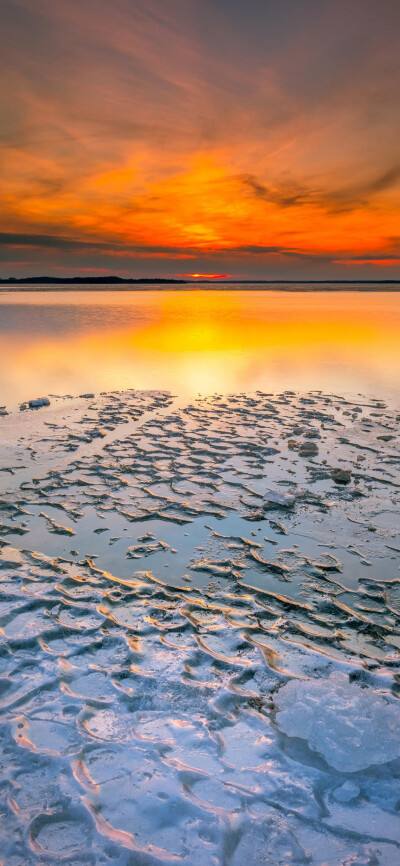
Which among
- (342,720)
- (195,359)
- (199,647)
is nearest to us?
(342,720)

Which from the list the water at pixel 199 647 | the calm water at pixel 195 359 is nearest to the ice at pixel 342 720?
the water at pixel 199 647

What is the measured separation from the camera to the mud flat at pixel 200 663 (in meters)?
2.96

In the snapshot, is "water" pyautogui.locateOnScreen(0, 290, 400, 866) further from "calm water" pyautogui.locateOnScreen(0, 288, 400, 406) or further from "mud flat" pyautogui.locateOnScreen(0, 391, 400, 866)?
"calm water" pyautogui.locateOnScreen(0, 288, 400, 406)

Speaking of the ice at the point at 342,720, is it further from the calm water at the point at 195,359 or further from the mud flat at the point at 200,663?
the calm water at the point at 195,359

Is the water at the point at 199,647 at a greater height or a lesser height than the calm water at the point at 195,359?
lesser

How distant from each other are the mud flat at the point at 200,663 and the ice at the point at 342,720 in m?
0.01

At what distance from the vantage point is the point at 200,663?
4277mm

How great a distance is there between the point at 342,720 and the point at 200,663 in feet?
3.93

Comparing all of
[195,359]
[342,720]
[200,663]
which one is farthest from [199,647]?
[195,359]

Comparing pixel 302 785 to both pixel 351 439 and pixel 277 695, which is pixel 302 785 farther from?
pixel 351 439

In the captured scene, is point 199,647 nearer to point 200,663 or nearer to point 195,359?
point 200,663

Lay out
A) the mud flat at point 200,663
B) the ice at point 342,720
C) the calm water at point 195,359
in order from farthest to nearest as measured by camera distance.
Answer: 1. the calm water at point 195,359
2. the ice at point 342,720
3. the mud flat at point 200,663

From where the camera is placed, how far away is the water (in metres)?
2.98

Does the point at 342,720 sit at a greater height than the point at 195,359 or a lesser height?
lesser
